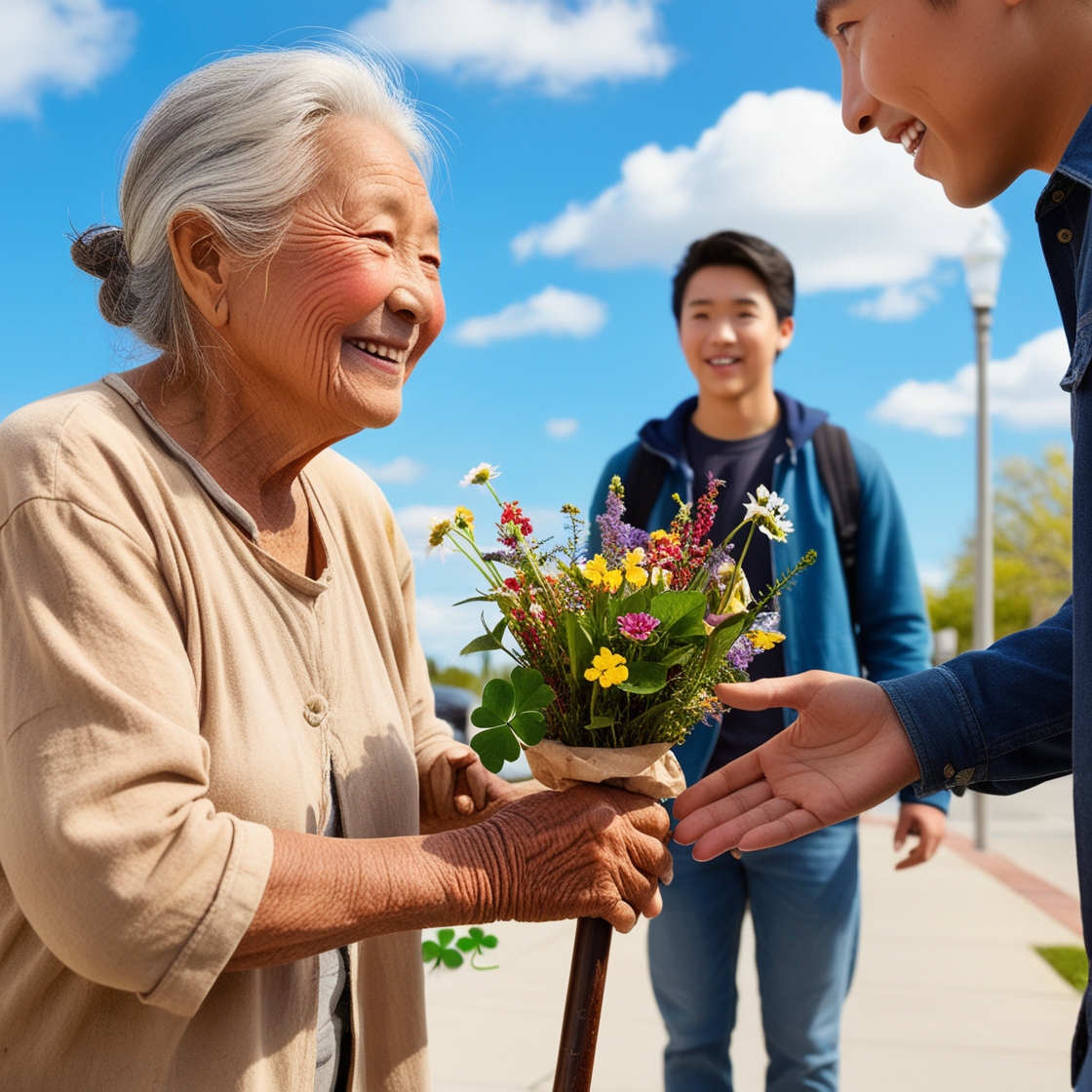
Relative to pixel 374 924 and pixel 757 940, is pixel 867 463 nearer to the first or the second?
pixel 757 940

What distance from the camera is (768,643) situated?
5.90ft

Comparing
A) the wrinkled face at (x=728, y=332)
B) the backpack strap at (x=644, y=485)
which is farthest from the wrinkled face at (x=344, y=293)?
the wrinkled face at (x=728, y=332)

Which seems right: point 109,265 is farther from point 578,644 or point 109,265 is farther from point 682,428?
point 682,428

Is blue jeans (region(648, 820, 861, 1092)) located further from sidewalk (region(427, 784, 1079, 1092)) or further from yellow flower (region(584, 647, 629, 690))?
yellow flower (region(584, 647, 629, 690))

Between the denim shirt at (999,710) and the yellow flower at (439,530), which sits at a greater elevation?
the yellow flower at (439,530)

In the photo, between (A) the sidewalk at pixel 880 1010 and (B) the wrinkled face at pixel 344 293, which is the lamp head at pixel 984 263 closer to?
(A) the sidewalk at pixel 880 1010

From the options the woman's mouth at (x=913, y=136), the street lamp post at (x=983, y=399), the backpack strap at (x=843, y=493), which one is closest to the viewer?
the woman's mouth at (x=913, y=136)

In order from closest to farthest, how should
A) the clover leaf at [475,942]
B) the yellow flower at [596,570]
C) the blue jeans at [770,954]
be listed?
the yellow flower at [596,570], the clover leaf at [475,942], the blue jeans at [770,954]

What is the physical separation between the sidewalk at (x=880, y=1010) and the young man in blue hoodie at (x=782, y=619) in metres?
1.36

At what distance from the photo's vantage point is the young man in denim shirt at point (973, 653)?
5.27 feet

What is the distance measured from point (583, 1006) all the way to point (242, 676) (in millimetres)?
703

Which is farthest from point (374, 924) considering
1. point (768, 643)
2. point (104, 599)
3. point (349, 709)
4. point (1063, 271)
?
point (1063, 271)

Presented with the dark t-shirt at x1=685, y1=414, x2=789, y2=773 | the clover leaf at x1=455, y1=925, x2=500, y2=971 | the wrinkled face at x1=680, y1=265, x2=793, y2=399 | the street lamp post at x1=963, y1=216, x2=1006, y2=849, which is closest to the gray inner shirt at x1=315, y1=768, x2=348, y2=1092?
the clover leaf at x1=455, y1=925, x2=500, y2=971

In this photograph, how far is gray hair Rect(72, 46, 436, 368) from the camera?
5.81ft
